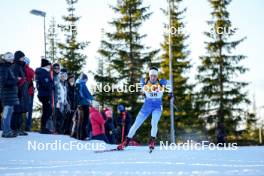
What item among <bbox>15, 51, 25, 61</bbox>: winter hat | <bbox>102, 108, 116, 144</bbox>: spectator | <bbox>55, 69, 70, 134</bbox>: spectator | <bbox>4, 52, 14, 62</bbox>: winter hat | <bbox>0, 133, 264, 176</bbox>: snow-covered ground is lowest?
<bbox>0, 133, 264, 176</bbox>: snow-covered ground

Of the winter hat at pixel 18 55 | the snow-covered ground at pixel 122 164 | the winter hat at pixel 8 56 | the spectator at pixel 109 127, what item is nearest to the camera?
the snow-covered ground at pixel 122 164

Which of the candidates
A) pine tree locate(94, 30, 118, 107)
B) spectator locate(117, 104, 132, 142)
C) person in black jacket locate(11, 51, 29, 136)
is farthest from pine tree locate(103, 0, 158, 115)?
person in black jacket locate(11, 51, 29, 136)

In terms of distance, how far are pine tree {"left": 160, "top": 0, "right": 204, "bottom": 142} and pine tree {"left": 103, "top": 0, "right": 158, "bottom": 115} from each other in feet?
8.89

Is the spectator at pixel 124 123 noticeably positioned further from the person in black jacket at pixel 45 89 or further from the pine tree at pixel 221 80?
the pine tree at pixel 221 80

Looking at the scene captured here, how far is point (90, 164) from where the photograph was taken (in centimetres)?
812

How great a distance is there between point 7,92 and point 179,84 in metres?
26.2

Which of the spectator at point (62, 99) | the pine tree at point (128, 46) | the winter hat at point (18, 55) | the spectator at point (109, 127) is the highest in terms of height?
the pine tree at point (128, 46)

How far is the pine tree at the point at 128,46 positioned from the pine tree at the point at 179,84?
2.71 metres

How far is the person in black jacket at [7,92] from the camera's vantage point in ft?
37.9

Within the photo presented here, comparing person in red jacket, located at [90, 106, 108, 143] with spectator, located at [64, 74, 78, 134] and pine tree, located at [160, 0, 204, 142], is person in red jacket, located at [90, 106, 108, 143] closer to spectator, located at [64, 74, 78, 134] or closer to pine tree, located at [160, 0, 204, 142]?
spectator, located at [64, 74, 78, 134]

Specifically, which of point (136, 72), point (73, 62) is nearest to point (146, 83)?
point (136, 72)

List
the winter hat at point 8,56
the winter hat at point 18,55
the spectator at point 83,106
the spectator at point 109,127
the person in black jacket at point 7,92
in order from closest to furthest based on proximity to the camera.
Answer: the person in black jacket at point 7,92 < the winter hat at point 8,56 < the winter hat at point 18,55 < the spectator at point 83,106 < the spectator at point 109,127

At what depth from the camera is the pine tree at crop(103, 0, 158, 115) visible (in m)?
34.2

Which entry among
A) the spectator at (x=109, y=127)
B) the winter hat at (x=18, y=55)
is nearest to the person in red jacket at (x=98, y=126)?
the spectator at (x=109, y=127)
